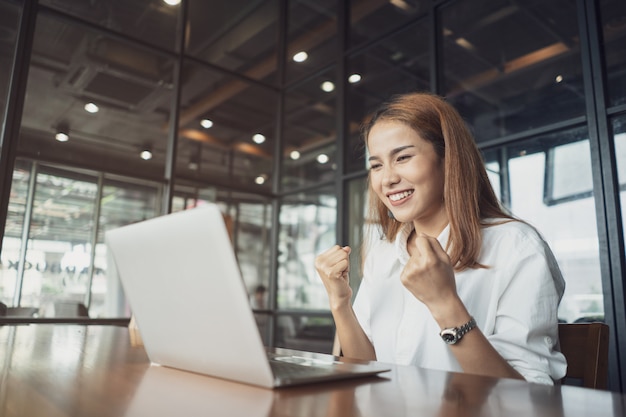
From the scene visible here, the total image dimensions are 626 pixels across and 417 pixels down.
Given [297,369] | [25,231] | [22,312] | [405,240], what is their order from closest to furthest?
[297,369] < [405,240] < [22,312] < [25,231]

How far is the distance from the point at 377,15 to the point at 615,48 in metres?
2.06

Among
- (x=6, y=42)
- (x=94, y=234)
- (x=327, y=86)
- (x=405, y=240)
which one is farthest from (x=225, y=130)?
(x=405, y=240)

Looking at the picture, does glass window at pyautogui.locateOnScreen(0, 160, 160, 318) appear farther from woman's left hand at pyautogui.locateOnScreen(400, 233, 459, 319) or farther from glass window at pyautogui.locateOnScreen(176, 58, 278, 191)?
woman's left hand at pyautogui.locateOnScreen(400, 233, 459, 319)

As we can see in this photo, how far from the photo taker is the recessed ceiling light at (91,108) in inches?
157

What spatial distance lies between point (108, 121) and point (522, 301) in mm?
3875

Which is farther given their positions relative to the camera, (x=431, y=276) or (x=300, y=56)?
(x=300, y=56)

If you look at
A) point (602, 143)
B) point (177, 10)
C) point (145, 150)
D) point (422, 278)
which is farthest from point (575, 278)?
point (177, 10)

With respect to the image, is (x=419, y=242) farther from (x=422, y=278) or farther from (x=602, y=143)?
(x=602, y=143)

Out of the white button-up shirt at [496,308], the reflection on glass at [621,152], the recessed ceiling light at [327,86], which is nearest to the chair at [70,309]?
the recessed ceiling light at [327,86]

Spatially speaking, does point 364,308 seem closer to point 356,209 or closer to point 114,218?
point 356,209

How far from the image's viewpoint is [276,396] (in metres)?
0.49

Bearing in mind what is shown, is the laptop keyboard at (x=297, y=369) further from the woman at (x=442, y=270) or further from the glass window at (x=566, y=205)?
the glass window at (x=566, y=205)

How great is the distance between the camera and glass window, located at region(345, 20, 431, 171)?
378 cm

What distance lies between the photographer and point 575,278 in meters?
2.67
